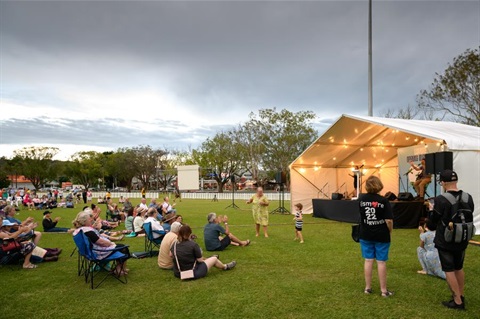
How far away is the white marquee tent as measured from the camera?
12.5 metres

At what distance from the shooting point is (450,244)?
372 centimetres

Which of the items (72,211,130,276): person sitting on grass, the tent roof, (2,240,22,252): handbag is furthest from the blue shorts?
the tent roof

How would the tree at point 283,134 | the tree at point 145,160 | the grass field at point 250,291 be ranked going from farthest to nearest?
1. the tree at point 145,160
2. the tree at point 283,134
3. the grass field at point 250,291

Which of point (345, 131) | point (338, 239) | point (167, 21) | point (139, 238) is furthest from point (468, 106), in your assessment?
point (139, 238)

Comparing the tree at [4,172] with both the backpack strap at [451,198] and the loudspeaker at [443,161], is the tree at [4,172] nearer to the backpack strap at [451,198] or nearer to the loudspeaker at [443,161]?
the loudspeaker at [443,161]

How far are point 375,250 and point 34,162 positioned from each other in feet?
212

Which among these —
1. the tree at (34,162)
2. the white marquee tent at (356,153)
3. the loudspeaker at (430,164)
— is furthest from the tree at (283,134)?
the tree at (34,162)

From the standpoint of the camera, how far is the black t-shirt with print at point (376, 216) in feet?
13.4

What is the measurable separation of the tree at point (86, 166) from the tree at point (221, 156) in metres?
24.0

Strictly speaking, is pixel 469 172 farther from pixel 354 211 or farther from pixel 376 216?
pixel 376 216

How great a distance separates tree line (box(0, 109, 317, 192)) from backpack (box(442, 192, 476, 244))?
26975 mm

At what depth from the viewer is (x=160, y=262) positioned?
6.05 meters

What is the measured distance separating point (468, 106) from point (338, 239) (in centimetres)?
1775

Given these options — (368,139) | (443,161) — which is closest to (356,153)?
(368,139)
